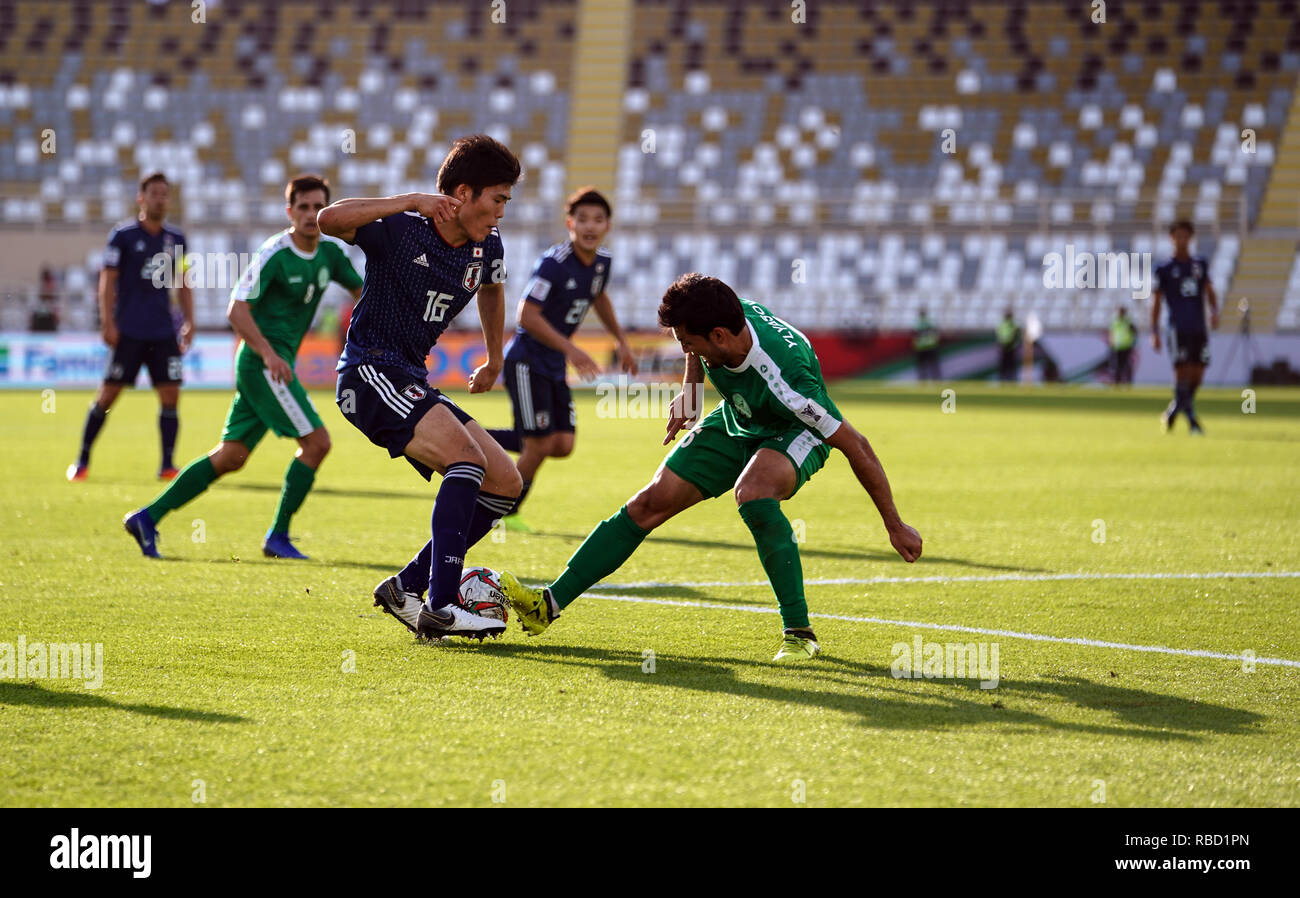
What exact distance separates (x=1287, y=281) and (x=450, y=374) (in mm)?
19410

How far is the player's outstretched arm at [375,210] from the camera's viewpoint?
481 centimetres

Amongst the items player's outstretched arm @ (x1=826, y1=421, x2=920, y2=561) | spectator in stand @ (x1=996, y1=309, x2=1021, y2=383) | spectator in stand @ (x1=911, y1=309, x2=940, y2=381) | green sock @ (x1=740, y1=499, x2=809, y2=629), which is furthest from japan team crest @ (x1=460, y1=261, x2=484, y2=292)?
spectator in stand @ (x1=996, y1=309, x2=1021, y2=383)

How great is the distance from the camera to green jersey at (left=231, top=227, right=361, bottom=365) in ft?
25.5

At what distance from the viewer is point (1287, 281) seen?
33.0 meters

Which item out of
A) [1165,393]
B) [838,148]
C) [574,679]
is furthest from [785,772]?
[838,148]

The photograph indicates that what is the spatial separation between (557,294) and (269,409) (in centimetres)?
213

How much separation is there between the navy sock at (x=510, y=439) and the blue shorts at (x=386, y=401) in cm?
319

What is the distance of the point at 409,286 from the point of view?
5293 mm

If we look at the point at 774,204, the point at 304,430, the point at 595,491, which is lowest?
the point at 595,491

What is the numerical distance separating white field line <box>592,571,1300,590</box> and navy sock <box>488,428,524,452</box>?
2046 mm

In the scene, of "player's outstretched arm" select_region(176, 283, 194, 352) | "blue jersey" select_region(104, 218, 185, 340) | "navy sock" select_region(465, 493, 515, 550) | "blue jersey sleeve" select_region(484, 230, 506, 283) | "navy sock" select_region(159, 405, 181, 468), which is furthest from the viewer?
"navy sock" select_region(159, 405, 181, 468)

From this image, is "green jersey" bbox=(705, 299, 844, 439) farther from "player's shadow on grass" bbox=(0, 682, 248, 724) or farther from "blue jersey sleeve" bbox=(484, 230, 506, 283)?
"player's shadow on grass" bbox=(0, 682, 248, 724)

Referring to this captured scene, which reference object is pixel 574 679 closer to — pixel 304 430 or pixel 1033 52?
pixel 304 430

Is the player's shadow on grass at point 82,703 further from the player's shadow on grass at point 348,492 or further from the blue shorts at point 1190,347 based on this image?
the blue shorts at point 1190,347
